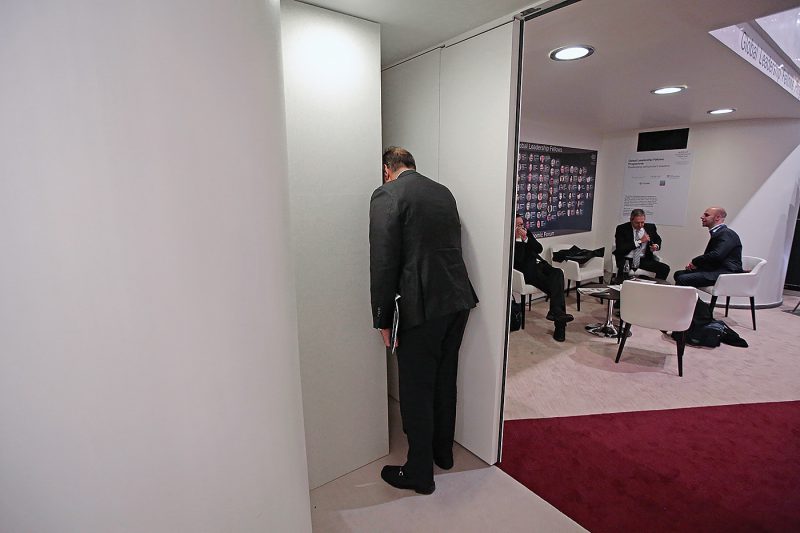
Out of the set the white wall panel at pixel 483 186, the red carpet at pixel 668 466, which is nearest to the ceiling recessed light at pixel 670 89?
the white wall panel at pixel 483 186

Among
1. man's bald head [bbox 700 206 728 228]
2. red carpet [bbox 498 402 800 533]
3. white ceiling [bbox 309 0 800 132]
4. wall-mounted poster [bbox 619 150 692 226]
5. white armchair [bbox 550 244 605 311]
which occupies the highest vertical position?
white ceiling [bbox 309 0 800 132]

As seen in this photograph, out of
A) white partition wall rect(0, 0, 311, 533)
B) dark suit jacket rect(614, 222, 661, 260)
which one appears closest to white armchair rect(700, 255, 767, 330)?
dark suit jacket rect(614, 222, 661, 260)

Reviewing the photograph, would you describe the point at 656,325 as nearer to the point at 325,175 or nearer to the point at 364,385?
the point at 364,385

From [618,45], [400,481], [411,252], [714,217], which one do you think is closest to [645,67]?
[618,45]

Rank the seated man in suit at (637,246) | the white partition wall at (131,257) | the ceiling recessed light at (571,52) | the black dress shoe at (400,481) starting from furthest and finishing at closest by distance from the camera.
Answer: the seated man in suit at (637,246) → the ceiling recessed light at (571,52) → the black dress shoe at (400,481) → the white partition wall at (131,257)

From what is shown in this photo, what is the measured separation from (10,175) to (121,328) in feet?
1.09

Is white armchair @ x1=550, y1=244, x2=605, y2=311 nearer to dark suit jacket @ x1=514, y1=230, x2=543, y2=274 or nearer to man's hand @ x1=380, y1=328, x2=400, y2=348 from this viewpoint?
dark suit jacket @ x1=514, y1=230, x2=543, y2=274

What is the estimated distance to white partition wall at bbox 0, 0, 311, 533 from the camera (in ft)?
2.38

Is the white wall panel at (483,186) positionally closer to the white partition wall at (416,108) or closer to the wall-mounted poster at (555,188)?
the white partition wall at (416,108)

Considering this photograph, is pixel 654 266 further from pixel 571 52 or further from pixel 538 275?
pixel 571 52

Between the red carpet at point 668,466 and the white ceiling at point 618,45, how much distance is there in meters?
2.43

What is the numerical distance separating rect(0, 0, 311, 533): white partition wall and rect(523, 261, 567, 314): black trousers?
402 cm

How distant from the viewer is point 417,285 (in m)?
1.94

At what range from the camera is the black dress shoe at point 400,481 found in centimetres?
212
